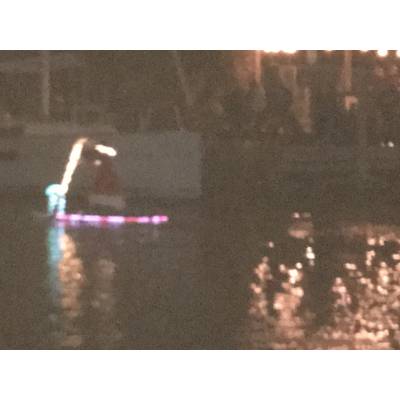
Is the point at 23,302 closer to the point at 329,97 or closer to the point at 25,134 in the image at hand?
the point at 25,134

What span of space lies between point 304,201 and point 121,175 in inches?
13.9

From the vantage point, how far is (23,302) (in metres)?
1.51

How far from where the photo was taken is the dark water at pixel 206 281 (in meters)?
1.50

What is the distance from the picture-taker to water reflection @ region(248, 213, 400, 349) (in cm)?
150

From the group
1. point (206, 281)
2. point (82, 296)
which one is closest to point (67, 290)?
point (82, 296)

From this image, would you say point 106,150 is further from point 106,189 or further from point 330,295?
point 330,295

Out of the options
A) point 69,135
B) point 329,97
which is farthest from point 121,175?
point 329,97

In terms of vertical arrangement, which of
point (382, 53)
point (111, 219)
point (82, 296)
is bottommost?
point (82, 296)

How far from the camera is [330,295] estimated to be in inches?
59.5

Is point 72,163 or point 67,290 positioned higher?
point 72,163

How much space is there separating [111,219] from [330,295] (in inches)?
17.5

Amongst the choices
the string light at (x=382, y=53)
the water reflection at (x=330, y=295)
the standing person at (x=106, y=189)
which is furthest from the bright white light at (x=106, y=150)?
the string light at (x=382, y=53)

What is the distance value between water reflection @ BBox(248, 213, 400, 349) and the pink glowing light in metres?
0.21

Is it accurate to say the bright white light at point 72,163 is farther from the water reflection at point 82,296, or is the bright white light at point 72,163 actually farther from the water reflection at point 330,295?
the water reflection at point 330,295
